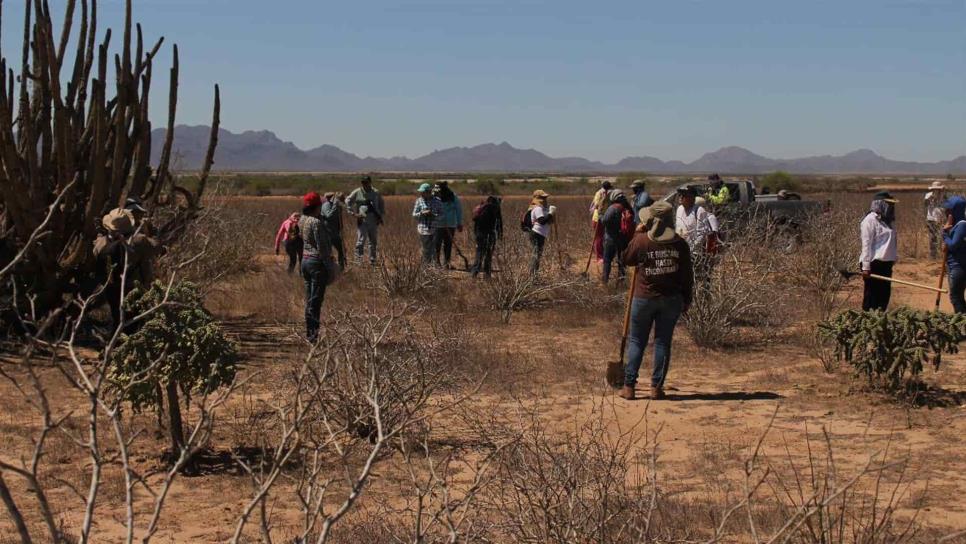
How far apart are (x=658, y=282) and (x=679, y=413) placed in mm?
1031

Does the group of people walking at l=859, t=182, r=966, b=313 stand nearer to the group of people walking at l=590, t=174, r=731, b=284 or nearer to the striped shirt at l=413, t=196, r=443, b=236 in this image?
the group of people walking at l=590, t=174, r=731, b=284

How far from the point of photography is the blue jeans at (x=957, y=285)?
1104 cm

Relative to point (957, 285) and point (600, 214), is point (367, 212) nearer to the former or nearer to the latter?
point (600, 214)

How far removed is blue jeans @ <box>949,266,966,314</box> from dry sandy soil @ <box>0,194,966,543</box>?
108cm

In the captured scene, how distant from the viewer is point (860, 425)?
7.79 metres

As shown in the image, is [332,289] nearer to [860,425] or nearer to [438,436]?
[438,436]

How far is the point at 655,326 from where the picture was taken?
822 centimetres

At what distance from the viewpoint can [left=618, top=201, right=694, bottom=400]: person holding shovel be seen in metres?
8.21

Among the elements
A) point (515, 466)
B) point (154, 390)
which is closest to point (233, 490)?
point (154, 390)

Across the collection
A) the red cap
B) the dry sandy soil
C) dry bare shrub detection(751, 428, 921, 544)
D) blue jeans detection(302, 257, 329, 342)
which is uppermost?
the red cap

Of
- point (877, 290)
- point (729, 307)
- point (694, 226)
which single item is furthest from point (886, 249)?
point (694, 226)

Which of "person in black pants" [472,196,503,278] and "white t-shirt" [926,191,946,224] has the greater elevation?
"white t-shirt" [926,191,946,224]

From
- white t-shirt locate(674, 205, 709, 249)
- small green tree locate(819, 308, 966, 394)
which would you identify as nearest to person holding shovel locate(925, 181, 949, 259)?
white t-shirt locate(674, 205, 709, 249)

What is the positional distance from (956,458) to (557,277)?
790cm
